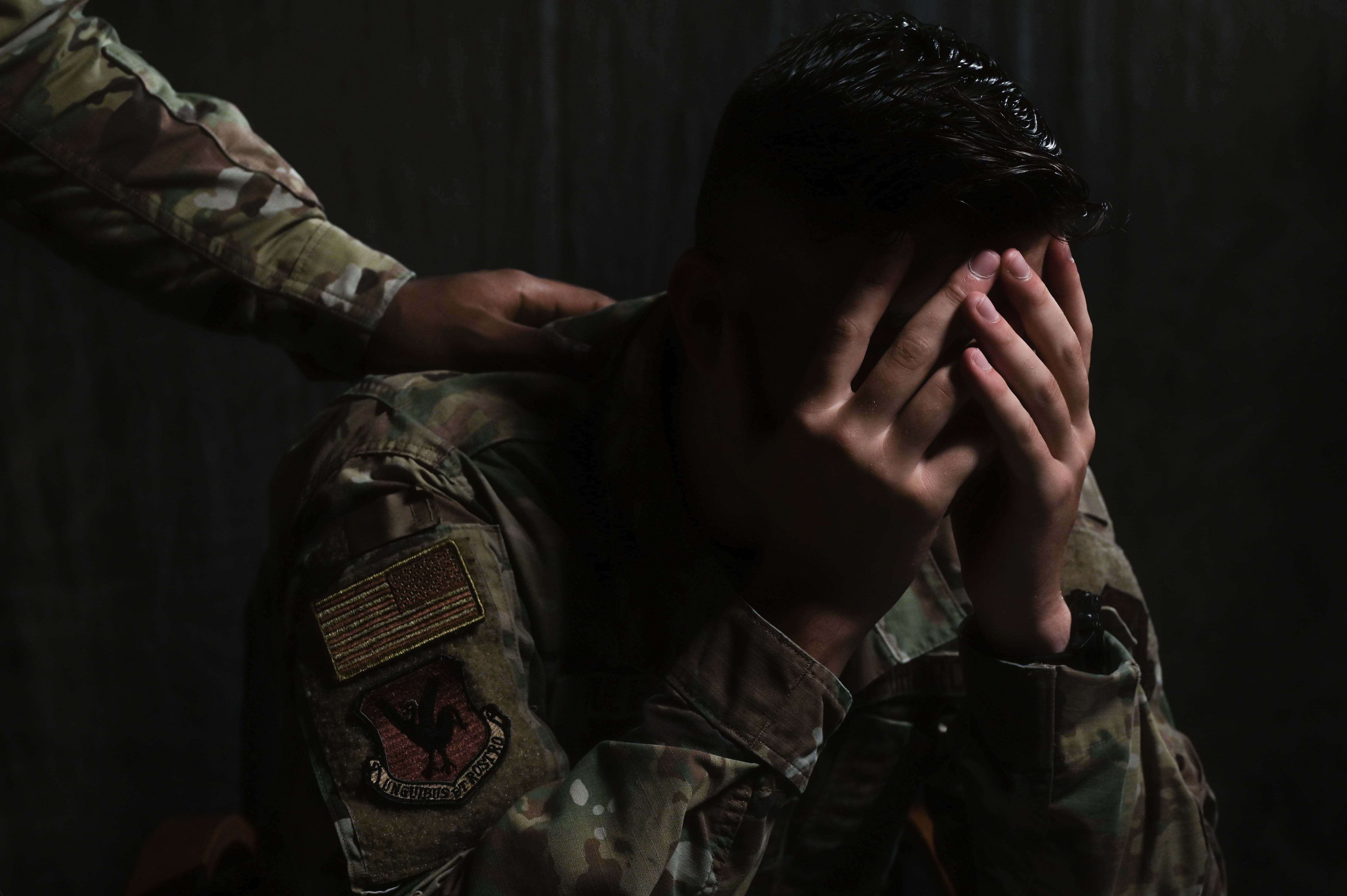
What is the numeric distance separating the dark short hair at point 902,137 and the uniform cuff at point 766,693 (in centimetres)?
26

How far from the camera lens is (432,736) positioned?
663 millimetres

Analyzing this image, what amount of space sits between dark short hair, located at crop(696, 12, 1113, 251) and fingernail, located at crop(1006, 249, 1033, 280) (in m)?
0.02

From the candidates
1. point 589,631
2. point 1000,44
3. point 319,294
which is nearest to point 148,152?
point 319,294

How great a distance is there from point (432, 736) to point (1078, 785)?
42cm

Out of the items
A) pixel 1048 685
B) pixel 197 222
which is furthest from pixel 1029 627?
pixel 197 222

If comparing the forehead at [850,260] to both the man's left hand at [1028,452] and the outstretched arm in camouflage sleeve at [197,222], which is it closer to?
the man's left hand at [1028,452]

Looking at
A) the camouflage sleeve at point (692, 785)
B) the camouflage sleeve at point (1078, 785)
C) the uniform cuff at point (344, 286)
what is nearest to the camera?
the camouflage sleeve at point (692, 785)

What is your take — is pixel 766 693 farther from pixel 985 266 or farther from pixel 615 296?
pixel 615 296

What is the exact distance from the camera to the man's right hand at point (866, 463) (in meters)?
0.63

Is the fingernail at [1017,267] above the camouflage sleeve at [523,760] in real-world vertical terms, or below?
above

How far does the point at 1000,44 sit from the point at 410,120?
67cm

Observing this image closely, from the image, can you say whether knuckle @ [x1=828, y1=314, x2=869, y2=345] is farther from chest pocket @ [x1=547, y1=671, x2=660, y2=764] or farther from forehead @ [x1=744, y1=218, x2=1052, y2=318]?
chest pocket @ [x1=547, y1=671, x2=660, y2=764]

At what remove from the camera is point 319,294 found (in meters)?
0.84

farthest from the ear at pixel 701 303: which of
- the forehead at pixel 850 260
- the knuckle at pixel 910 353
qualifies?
the knuckle at pixel 910 353
